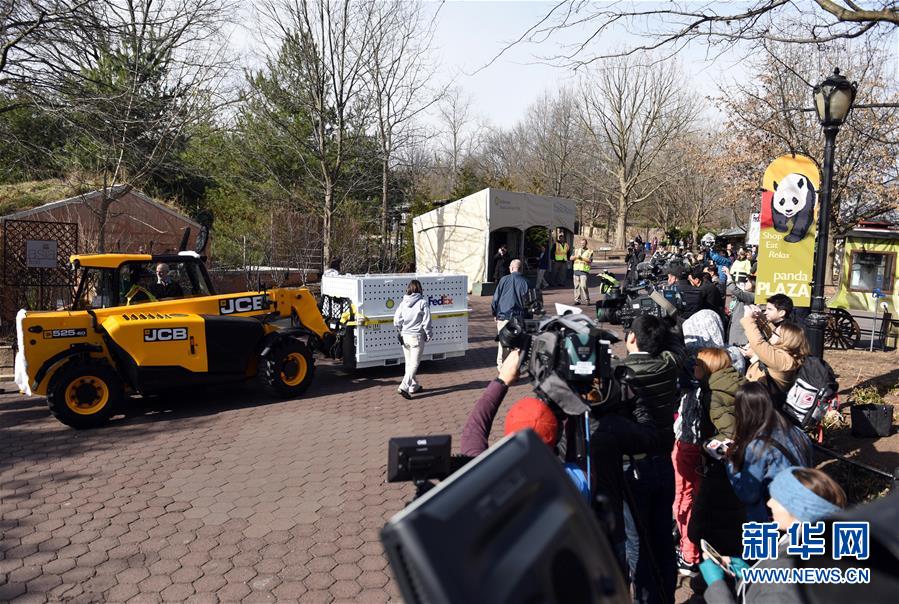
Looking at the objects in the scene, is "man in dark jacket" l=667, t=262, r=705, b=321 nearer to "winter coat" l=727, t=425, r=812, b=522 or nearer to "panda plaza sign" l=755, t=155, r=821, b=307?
"panda plaza sign" l=755, t=155, r=821, b=307

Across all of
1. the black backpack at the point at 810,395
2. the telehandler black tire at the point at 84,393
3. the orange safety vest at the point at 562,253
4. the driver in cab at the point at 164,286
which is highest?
the orange safety vest at the point at 562,253

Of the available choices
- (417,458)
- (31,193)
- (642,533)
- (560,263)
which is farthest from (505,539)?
(560,263)

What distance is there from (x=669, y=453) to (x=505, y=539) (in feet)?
8.72

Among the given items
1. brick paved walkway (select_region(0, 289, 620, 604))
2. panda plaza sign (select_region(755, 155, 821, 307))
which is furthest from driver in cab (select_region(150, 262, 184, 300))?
panda plaza sign (select_region(755, 155, 821, 307))

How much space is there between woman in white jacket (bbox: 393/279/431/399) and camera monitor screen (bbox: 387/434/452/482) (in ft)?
Answer: 21.7

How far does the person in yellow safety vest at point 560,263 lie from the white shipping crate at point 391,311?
1271cm

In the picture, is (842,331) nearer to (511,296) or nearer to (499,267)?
(511,296)

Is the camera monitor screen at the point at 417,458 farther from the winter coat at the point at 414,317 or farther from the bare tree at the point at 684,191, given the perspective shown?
the bare tree at the point at 684,191

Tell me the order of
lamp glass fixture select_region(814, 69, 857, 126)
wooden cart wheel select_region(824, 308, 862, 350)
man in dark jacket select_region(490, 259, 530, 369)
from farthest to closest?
wooden cart wheel select_region(824, 308, 862, 350)
man in dark jacket select_region(490, 259, 530, 369)
lamp glass fixture select_region(814, 69, 857, 126)

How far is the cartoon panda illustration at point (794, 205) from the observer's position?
866 centimetres

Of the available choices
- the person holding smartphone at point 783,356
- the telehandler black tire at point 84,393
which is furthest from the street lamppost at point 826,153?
the telehandler black tire at point 84,393

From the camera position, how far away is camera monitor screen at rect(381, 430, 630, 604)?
4.33 ft

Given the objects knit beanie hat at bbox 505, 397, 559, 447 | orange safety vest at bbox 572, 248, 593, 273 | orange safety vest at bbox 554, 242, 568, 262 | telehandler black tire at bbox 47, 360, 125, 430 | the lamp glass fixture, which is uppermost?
the lamp glass fixture

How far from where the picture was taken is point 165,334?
8.34m
